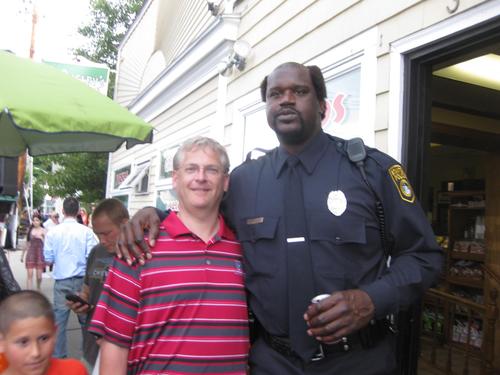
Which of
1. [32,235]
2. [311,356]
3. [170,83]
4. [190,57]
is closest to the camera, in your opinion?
[311,356]

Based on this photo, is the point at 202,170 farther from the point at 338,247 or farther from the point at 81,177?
the point at 81,177

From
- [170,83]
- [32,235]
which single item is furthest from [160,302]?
[32,235]

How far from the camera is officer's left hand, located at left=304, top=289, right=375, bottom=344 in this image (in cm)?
152

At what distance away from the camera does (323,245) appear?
178 cm

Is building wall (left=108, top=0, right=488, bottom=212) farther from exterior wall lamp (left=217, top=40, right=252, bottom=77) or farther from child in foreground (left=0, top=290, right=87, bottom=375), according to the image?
child in foreground (left=0, top=290, right=87, bottom=375)

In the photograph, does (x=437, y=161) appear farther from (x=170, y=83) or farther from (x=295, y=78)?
(x=295, y=78)

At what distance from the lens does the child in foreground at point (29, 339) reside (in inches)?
76.7

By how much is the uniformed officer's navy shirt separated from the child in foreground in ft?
2.96

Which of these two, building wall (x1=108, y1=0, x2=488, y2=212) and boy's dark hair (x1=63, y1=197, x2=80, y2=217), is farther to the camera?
boy's dark hair (x1=63, y1=197, x2=80, y2=217)

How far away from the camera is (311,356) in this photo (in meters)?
1.70

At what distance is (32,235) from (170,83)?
5.18 metres

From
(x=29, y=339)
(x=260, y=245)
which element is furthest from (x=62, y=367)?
(x=260, y=245)

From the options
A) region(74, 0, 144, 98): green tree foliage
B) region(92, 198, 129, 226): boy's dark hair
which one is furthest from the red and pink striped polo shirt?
region(74, 0, 144, 98): green tree foliage

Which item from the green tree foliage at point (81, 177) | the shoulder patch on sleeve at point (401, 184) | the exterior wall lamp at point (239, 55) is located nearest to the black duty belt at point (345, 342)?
the shoulder patch on sleeve at point (401, 184)
